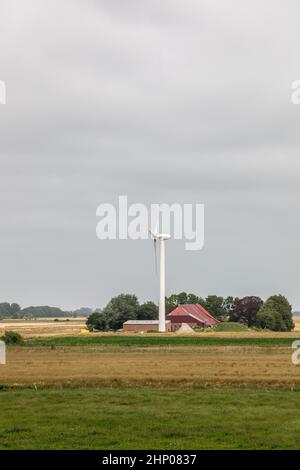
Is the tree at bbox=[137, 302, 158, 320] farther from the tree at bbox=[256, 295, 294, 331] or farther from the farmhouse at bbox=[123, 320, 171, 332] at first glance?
the tree at bbox=[256, 295, 294, 331]

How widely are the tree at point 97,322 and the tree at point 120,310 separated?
4.19ft

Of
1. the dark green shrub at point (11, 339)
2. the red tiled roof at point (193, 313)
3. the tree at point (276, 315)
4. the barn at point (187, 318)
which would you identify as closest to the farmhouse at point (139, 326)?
the barn at point (187, 318)

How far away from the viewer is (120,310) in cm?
17138

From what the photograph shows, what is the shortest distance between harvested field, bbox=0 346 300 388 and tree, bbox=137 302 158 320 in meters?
113

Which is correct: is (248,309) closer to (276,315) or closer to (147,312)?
(147,312)

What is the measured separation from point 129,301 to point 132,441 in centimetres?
15382

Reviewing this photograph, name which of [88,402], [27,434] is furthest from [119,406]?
[27,434]

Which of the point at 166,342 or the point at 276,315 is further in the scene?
the point at 276,315

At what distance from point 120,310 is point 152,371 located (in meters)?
124

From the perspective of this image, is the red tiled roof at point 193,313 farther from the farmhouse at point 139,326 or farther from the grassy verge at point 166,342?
the grassy verge at point 166,342

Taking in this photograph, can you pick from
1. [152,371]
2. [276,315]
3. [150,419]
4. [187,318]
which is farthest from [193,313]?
[150,419]

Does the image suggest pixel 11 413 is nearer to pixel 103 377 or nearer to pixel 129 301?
pixel 103 377

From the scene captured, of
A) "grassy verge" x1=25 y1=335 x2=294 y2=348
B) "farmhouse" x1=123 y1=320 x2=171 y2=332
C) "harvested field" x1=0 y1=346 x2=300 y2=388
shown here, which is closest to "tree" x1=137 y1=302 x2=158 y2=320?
"farmhouse" x1=123 y1=320 x2=171 y2=332

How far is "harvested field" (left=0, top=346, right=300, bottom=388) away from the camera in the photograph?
41.2 meters
